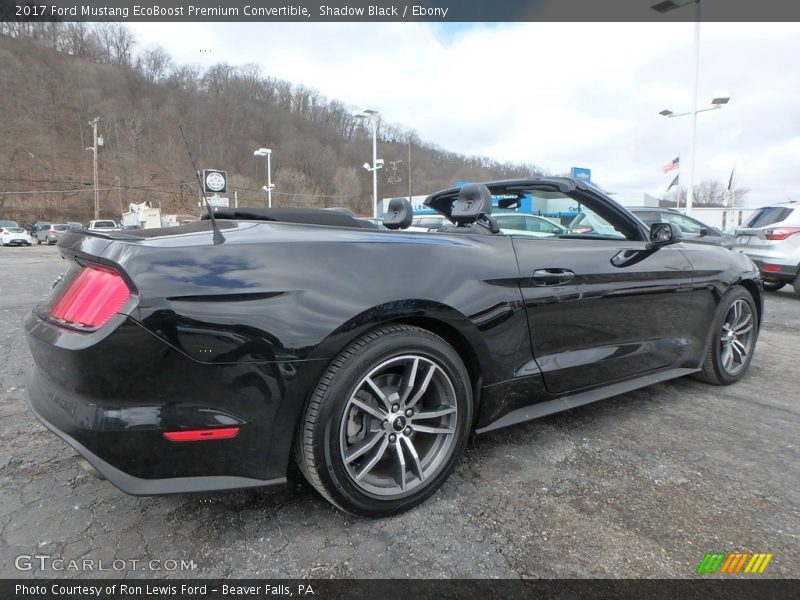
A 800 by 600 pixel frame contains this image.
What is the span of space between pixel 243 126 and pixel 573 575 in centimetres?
6811

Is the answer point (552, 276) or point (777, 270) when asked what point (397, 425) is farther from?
point (777, 270)

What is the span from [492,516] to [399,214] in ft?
5.92

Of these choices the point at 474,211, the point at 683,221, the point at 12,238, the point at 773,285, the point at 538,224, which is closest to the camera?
the point at 474,211

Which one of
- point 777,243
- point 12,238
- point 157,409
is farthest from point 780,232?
point 12,238

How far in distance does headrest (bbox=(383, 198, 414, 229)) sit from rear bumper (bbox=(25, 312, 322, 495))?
1.47 m

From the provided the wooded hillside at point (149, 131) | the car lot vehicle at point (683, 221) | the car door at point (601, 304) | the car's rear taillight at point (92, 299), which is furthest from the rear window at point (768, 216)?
the wooded hillside at point (149, 131)

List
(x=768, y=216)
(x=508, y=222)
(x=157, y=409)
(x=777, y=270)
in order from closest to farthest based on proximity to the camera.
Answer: (x=157, y=409) < (x=508, y=222) < (x=777, y=270) < (x=768, y=216)

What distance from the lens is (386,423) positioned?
183 centimetres

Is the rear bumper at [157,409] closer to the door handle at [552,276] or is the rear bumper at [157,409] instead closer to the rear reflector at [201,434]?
the rear reflector at [201,434]

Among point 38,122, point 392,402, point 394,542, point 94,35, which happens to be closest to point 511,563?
point 394,542

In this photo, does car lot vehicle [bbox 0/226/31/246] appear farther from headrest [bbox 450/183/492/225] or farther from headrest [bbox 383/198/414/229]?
headrest [bbox 450/183/492/225]

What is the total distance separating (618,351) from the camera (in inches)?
102

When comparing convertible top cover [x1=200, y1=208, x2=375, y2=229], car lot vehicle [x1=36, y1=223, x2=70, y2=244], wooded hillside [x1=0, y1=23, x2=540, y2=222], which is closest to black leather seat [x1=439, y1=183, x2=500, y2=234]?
convertible top cover [x1=200, y1=208, x2=375, y2=229]

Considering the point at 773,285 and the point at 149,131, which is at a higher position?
the point at 149,131
